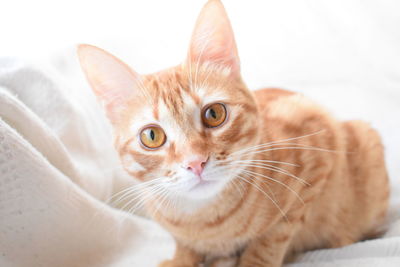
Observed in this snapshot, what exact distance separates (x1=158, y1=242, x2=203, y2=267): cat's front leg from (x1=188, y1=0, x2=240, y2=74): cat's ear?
49cm

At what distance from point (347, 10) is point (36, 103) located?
4.30ft

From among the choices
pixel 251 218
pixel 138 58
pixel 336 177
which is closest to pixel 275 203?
pixel 251 218

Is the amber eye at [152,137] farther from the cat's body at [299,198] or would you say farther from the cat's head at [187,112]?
the cat's body at [299,198]

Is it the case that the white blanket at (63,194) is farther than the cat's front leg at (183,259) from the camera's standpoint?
No

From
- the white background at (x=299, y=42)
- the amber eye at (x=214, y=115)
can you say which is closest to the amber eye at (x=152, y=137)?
the amber eye at (x=214, y=115)

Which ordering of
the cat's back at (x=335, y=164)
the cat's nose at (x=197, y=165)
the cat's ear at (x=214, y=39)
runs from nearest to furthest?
the cat's nose at (x=197, y=165) → the cat's ear at (x=214, y=39) → the cat's back at (x=335, y=164)

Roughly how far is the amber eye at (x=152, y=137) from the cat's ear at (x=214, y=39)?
7.9 inches

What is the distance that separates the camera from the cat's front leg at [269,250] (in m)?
1.07

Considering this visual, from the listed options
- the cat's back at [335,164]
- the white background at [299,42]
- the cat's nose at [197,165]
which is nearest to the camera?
the cat's nose at [197,165]

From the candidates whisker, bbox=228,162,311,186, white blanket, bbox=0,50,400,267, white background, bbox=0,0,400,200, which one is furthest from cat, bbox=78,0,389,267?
white background, bbox=0,0,400,200

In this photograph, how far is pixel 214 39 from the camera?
1028mm

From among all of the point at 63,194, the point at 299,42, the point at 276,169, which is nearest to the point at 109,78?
the point at 63,194

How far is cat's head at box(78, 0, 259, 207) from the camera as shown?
913 mm

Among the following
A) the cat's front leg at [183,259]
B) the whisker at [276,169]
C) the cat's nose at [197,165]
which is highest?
the cat's nose at [197,165]
